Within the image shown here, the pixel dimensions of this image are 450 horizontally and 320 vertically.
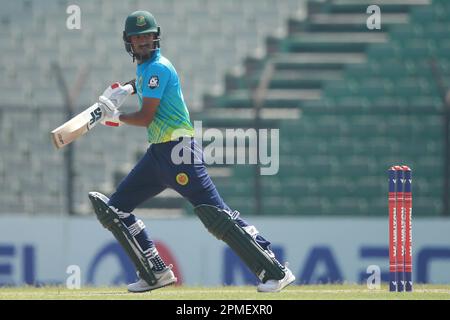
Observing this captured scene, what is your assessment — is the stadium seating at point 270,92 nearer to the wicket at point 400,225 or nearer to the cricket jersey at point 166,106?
the wicket at point 400,225

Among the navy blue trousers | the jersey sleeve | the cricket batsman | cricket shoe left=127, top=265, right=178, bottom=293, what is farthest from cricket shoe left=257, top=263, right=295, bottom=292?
the jersey sleeve

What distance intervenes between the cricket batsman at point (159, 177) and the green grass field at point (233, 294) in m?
0.26

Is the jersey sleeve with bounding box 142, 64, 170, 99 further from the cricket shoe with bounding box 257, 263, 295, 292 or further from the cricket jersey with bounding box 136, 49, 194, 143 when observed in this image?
the cricket shoe with bounding box 257, 263, 295, 292

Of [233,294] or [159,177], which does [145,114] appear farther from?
[233,294]

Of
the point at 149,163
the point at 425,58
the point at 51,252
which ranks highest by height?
the point at 425,58

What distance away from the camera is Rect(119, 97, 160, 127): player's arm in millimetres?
9594

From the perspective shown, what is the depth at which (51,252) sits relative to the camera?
49.8 feet

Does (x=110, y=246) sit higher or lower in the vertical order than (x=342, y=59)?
lower

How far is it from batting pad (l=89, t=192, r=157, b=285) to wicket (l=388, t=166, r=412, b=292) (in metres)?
1.82

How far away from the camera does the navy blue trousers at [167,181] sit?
965 centimetres

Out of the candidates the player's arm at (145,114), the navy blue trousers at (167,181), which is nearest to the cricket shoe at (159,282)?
the navy blue trousers at (167,181)
